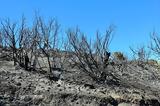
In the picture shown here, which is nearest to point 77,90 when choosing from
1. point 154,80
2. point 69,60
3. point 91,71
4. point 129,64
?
point 91,71

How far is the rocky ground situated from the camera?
825 inches

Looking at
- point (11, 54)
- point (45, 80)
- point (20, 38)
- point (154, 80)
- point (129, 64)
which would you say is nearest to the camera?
point (45, 80)

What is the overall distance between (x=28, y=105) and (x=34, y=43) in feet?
22.7

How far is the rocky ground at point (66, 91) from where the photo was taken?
21.0 metres

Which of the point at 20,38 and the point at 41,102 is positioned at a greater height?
the point at 20,38

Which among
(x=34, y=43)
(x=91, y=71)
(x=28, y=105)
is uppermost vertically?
(x=34, y=43)

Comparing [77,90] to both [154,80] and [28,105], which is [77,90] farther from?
[154,80]

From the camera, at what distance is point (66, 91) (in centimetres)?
2223

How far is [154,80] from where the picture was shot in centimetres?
3150

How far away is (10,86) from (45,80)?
Result: 2675mm

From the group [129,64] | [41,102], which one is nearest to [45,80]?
[41,102]

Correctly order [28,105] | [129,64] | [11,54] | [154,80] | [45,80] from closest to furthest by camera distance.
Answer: [28,105] → [45,80] → [11,54] → [154,80] → [129,64]

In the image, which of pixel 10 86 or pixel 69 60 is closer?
pixel 10 86

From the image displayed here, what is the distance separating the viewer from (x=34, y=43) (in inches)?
1045
